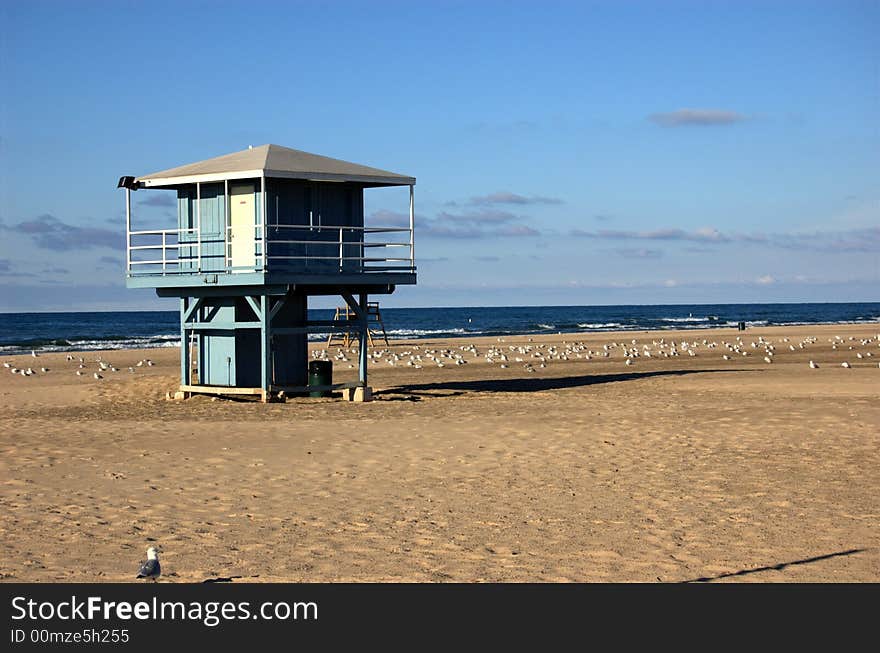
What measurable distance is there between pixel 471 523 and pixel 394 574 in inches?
86.0

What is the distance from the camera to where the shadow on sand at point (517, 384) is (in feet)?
88.2

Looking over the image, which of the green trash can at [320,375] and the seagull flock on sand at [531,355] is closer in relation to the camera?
the green trash can at [320,375]

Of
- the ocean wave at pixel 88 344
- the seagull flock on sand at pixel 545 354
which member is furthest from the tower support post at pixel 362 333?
the ocean wave at pixel 88 344

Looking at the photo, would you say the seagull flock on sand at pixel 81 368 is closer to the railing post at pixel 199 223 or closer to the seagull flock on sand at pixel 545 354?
the seagull flock on sand at pixel 545 354

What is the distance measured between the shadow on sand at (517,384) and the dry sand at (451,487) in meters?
1.91

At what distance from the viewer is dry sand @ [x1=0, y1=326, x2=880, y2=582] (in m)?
9.64

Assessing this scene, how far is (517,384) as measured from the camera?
29172mm

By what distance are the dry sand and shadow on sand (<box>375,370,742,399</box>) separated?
6.26ft

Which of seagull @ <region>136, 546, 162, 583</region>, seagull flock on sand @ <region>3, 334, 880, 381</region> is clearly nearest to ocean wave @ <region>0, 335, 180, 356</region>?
seagull flock on sand @ <region>3, 334, 880, 381</region>

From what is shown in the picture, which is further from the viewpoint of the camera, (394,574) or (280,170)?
(280,170)

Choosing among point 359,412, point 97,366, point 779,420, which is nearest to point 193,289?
point 359,412

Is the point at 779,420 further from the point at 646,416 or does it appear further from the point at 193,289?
the point at 193,289

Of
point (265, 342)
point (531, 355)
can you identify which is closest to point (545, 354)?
point (531, 355)
